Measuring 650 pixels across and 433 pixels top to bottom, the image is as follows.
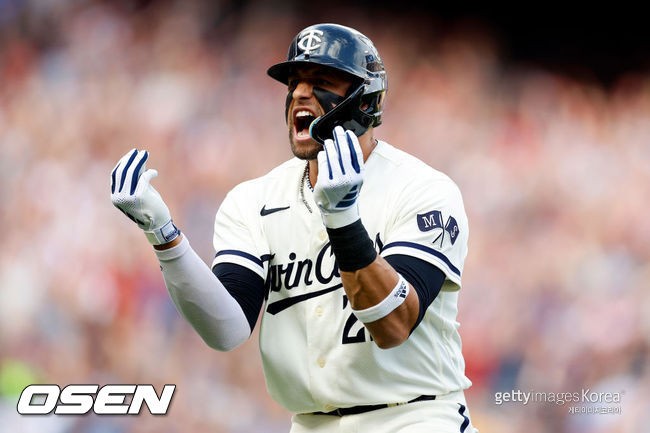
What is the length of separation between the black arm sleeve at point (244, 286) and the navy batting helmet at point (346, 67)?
542mm

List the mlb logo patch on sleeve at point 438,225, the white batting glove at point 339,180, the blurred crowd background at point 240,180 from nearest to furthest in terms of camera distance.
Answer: the white batting glove at point 339,180 → the mlb logo patch on sleeve at point 438,225 → the blurred crowd background at point 240,180

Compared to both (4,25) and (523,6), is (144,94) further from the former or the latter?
(523,6)

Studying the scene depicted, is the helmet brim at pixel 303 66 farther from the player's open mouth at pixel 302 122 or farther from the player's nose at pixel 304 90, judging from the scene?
the player's open mouth at pixel 302 122

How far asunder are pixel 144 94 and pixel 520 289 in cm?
310

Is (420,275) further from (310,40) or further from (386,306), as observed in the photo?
(310,40)

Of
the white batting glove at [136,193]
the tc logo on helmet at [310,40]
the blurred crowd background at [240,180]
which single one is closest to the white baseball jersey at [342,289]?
the tc logo on helmet at [310,40]

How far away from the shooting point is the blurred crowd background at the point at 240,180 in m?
6.13

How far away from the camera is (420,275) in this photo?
2982 mm

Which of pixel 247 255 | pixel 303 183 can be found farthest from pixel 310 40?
pixel 247 255

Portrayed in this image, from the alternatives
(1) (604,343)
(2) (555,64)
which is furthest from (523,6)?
(1) (604,343)

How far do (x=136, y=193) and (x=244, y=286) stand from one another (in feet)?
2.31

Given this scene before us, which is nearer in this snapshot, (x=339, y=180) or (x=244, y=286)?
(x=339, y=180)

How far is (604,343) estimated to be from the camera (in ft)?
23.3

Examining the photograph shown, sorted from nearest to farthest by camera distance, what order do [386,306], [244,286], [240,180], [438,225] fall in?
[386,306] → [438,225] → [244,286] → [240,180]
